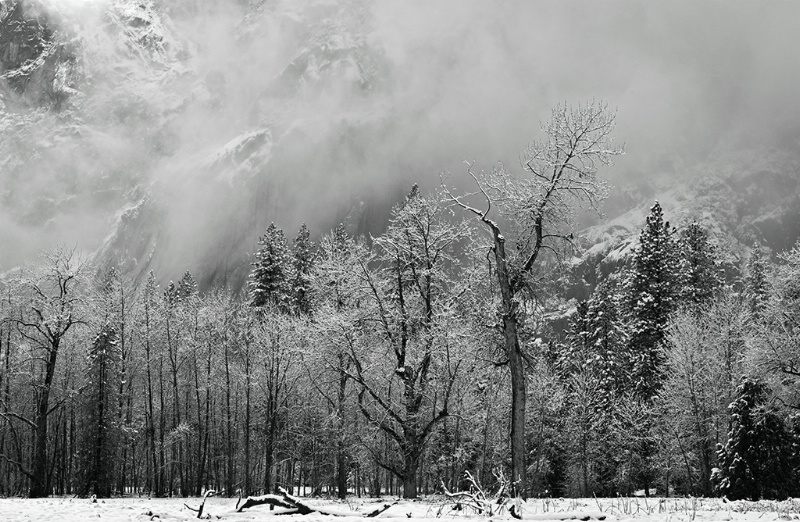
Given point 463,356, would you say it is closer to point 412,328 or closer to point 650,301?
point 412,328

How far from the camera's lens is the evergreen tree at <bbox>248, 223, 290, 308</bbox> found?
42.5 meters

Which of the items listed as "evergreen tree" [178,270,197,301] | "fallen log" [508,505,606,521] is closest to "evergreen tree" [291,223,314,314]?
"evergreen tree" [178,270,197,301]

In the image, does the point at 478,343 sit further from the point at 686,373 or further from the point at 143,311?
the point at 143,311

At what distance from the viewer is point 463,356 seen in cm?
2047

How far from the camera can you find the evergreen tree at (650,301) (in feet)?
131

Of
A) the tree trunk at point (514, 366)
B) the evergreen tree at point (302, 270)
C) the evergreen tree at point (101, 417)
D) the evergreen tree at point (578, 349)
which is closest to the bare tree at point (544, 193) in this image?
the tree trunk at point (514, 366)

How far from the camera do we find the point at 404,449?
68.4 ft

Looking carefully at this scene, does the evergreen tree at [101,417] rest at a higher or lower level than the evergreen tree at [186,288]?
lower

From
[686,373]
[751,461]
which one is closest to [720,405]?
[686,373]

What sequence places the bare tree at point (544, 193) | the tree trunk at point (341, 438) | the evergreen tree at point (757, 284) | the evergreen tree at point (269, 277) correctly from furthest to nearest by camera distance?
the evergreen tree at point (757, 284)
the evergreen tree at point (269, 277)
the tree trunk at point (341, 438)
the bare tree at point (544, 193)

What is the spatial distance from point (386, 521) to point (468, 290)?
40.8ft

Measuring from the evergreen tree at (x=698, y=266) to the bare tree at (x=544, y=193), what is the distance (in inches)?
1163

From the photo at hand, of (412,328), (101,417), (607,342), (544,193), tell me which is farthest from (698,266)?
(101,417)

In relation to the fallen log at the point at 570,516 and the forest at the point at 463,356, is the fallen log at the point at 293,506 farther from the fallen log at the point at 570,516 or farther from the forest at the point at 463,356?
the fallen log at the point at 570,516
